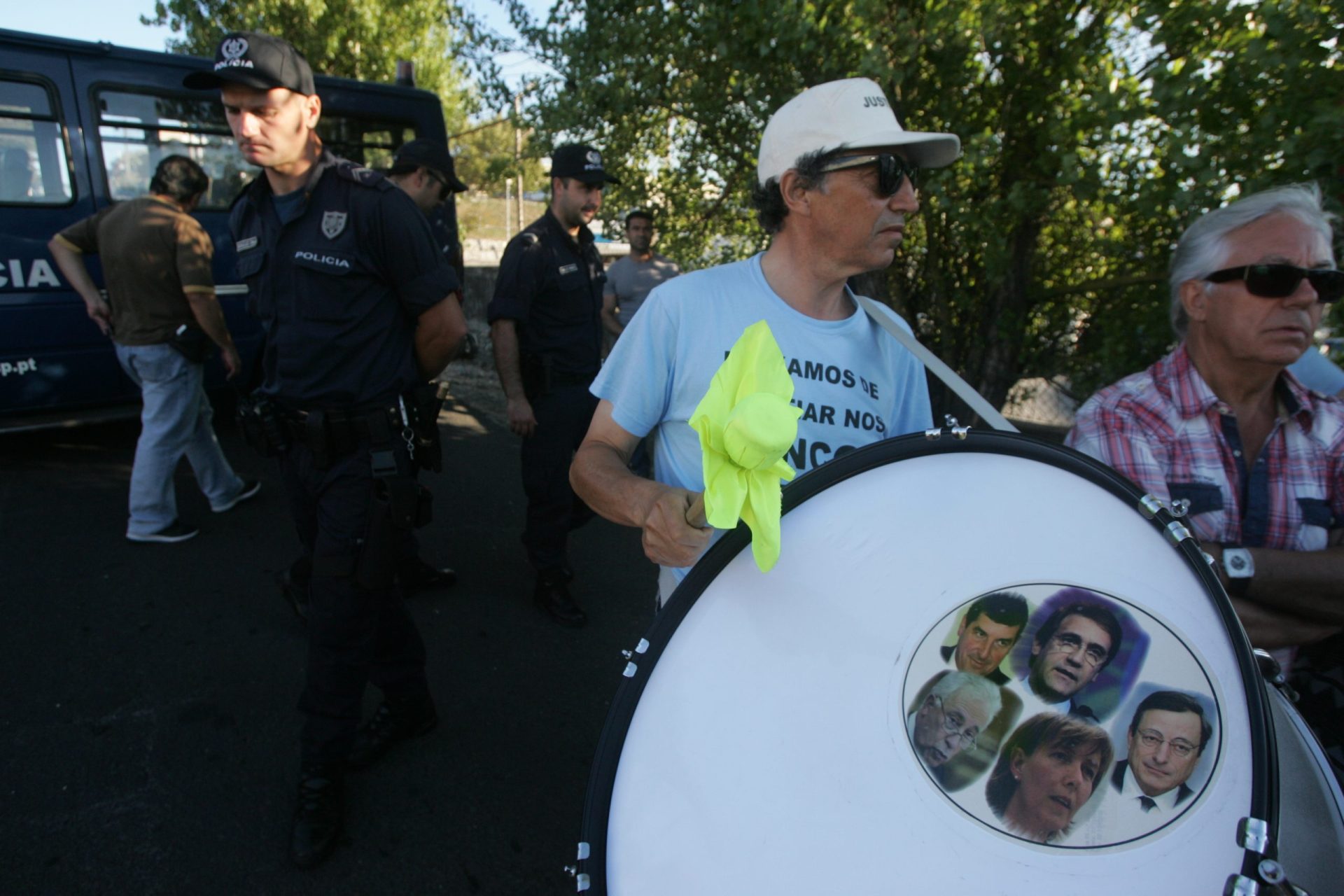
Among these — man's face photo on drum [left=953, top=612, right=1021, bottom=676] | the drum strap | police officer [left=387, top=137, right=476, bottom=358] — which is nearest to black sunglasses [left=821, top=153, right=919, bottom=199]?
the drum strap

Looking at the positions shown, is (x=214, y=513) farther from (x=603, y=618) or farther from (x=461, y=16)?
(x=461, y=16)

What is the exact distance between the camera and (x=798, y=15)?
11.6 feet

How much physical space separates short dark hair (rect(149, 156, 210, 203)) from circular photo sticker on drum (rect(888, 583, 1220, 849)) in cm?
461

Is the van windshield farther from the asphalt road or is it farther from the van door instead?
the asphalt road

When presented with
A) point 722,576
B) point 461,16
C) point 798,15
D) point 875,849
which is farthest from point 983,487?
point 461,16

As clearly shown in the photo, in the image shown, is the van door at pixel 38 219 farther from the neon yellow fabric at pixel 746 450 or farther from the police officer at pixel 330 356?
the neon yellow fabric at pixel 746 450

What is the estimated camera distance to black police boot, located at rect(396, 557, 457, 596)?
3.81 meters

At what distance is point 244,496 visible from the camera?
4.89 meters

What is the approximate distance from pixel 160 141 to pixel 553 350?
14.3 ft

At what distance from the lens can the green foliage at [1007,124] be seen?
8.98ft

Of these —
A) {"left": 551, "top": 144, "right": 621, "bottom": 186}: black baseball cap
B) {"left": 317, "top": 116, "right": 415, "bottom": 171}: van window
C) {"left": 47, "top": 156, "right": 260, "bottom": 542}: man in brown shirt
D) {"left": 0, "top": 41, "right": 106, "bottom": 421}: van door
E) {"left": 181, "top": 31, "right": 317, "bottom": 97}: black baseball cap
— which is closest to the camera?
{"left": 181, "top": 31, "right": 317, "bottom": 97}: black baseball cap

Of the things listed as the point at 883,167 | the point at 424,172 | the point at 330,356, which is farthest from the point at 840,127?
the point at 424,172

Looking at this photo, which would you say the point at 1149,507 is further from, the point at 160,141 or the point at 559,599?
the point at 160,141

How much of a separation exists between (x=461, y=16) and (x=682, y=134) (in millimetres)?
2158
